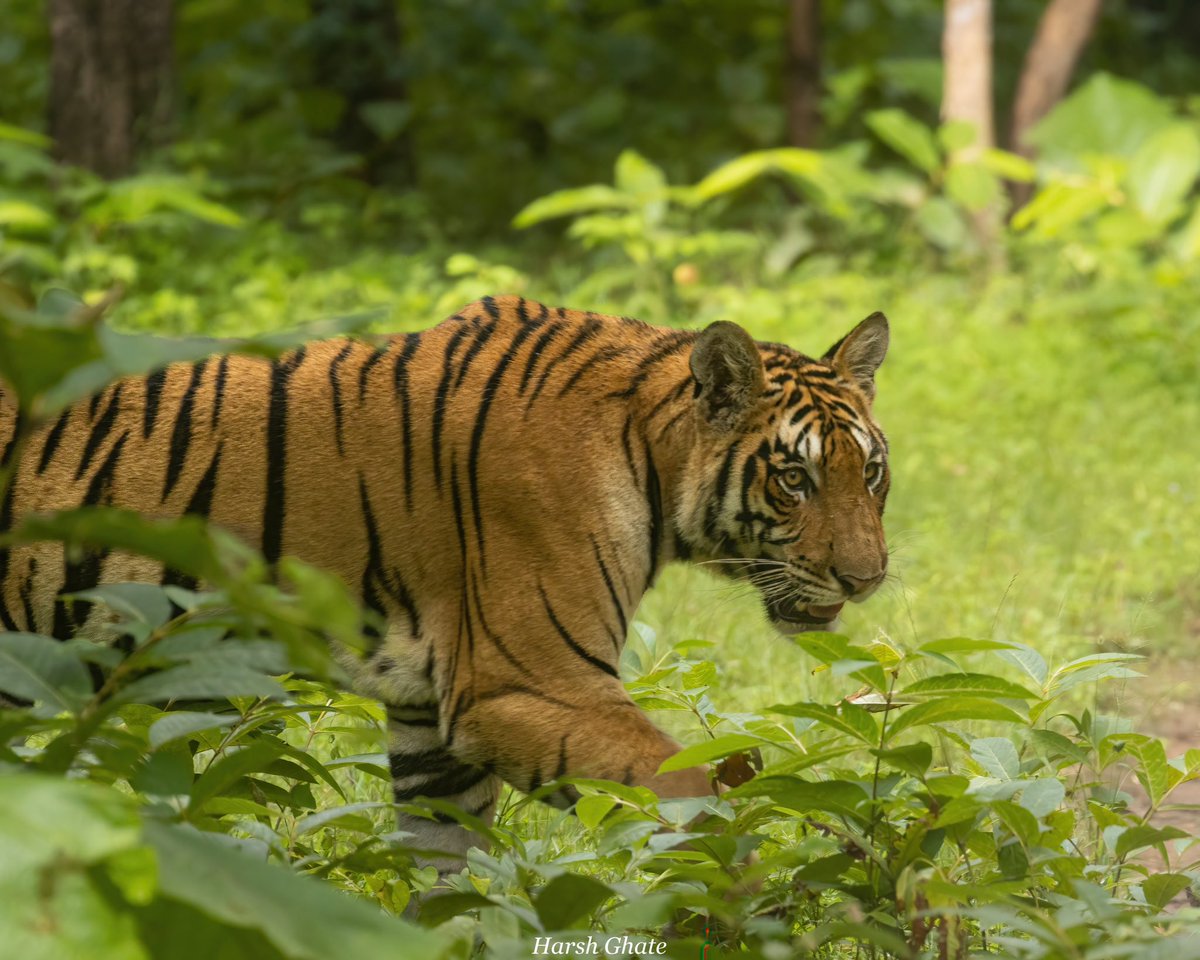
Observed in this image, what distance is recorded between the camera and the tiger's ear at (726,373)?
2826 mm

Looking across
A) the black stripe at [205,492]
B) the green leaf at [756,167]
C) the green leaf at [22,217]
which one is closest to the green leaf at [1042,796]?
the black stripe at [205,492]

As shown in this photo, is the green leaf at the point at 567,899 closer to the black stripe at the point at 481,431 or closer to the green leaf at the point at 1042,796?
the green leaf at the point at 1042,796

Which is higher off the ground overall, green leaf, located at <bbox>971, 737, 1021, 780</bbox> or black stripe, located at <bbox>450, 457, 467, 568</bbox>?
black stripe, located at <bbox>450, 457, 467, 568</bbox>

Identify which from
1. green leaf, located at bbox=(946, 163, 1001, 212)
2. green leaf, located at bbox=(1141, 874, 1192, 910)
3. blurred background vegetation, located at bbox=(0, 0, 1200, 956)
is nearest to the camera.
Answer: green leaf, located at bbox=(1141, 874, 1192, 910)

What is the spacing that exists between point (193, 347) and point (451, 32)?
9.44m

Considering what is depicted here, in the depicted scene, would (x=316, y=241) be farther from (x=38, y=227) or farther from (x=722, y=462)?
(x=722, y=462)

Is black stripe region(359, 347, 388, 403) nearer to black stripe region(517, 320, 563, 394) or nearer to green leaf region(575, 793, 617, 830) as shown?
black stripe region(517, 320, 563, 394)

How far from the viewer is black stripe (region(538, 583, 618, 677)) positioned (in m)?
2.71

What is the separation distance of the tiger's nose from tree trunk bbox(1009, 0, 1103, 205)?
263 inches

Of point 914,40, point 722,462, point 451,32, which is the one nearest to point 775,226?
point 451,32

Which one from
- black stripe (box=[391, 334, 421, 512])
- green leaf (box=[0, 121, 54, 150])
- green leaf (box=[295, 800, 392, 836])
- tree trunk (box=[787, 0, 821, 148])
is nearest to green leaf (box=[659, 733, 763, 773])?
green leaf (box=[295, 800, 392, 836])

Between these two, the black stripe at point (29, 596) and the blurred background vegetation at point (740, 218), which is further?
the blurred background vegetation at point (740, 218)

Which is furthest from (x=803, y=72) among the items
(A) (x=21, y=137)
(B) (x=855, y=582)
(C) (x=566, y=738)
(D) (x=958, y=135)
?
(C) (x=566, y=738)

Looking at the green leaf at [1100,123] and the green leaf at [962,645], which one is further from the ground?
the green leaf at [1100,123]
